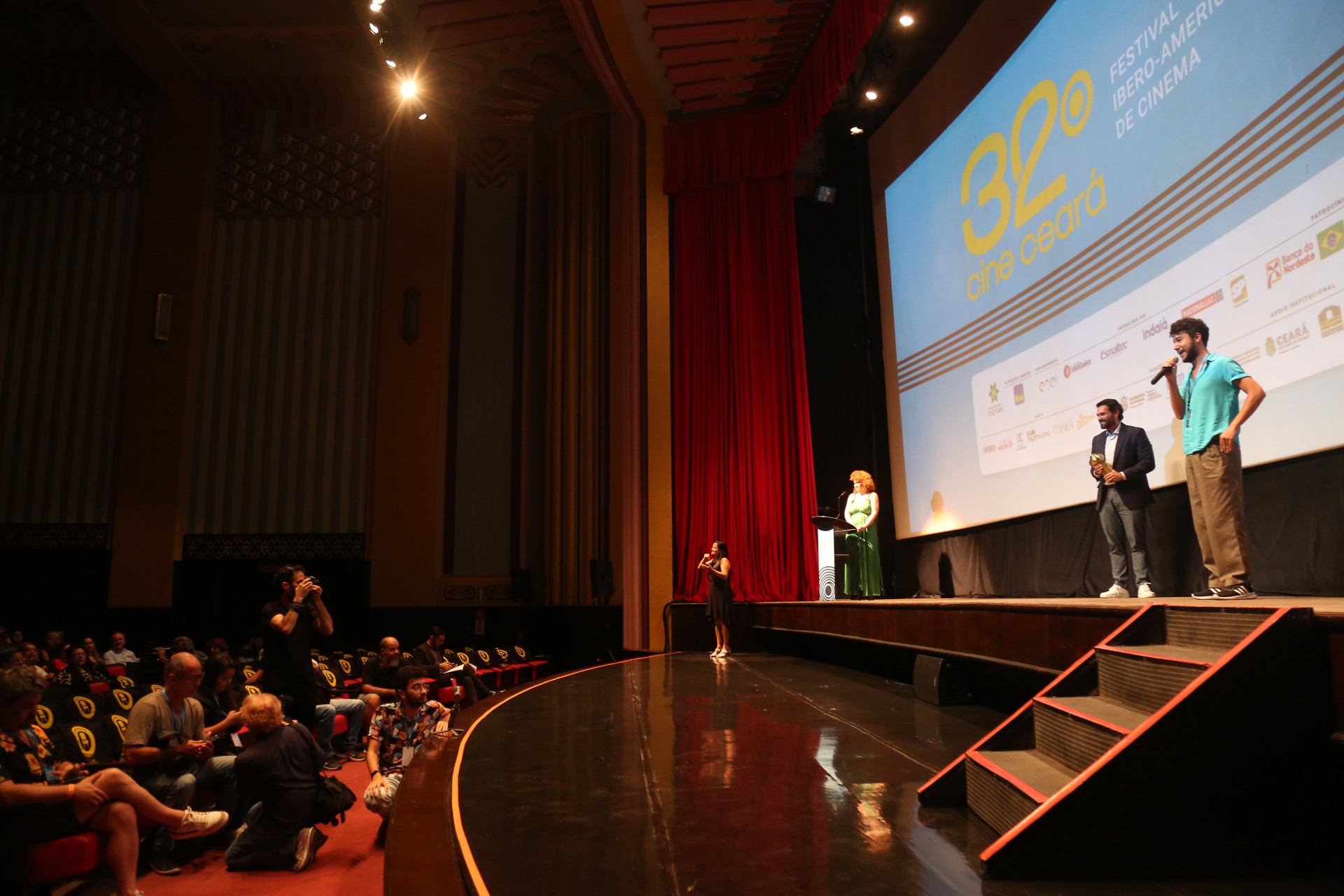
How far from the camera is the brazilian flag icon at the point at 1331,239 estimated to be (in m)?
3.54

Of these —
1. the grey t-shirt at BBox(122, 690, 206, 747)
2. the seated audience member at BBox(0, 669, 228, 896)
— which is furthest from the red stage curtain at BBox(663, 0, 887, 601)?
the seated audience member at BBox(0, 669, 228, 896)

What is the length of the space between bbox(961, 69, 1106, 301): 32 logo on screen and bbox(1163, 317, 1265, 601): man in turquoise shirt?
2130 millimetres

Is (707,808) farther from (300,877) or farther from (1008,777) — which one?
(300,877)

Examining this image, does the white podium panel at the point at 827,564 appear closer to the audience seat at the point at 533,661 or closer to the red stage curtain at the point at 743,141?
the audience seat at the point at 533,661

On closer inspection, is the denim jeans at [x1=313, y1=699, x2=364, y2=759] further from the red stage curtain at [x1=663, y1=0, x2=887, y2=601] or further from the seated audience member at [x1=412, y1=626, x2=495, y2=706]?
the red stage curtain at [x1=663, y1=0, x2=887, y2=601]

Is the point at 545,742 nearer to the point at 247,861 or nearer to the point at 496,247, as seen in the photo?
the point at 247,861

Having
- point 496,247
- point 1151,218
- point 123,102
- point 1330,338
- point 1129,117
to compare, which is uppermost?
point 123,102

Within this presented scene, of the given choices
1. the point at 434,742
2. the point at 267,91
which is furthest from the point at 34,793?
the point at 267,91

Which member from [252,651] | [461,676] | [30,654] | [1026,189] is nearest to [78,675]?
[30,654]

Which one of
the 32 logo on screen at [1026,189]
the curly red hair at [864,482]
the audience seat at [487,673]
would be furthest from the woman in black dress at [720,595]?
the 32 logo on screen at [1026,189]

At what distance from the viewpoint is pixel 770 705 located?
4.40 meters

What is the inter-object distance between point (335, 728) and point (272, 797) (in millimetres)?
1940

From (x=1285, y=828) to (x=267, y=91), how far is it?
12906mm

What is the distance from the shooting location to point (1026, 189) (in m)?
6.09
